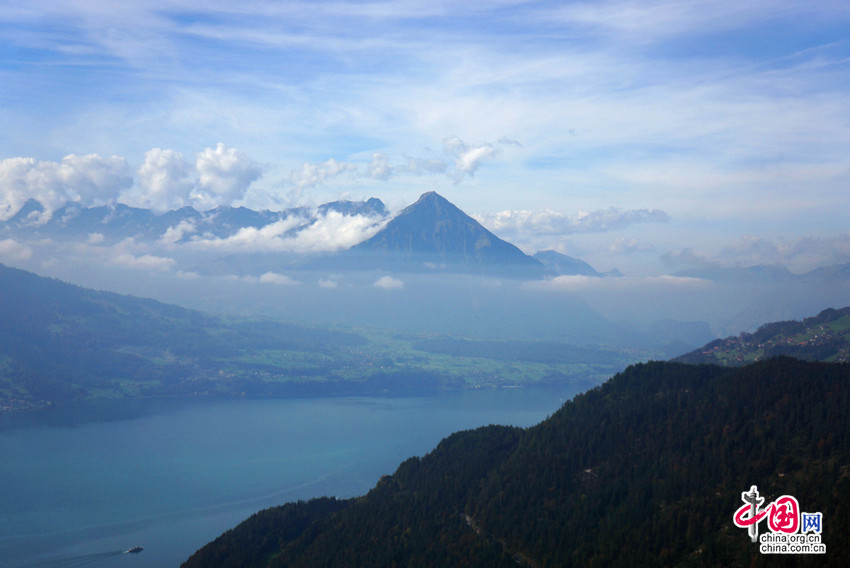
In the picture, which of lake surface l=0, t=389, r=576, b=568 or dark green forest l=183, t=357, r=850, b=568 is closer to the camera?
dark green forest l=183, t=357, r=850, b=568

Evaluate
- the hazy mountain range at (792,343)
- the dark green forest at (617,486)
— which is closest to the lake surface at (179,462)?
the dark green forest at (617,486)

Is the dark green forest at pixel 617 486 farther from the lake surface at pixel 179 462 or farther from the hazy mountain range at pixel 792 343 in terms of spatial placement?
the hazy mountain range at pixel 792 343

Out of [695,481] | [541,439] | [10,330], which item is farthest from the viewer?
[10,330]

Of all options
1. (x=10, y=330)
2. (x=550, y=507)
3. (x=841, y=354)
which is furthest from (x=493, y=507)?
(x=10, y=330)

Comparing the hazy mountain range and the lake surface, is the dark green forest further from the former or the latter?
the hazy mountain range

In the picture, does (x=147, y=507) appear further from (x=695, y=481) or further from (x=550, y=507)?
(x=695, y=481)

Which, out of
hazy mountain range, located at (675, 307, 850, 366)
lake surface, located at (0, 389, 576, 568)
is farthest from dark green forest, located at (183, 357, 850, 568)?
hazy mountain range, located at (675, 307, 850, 366)
